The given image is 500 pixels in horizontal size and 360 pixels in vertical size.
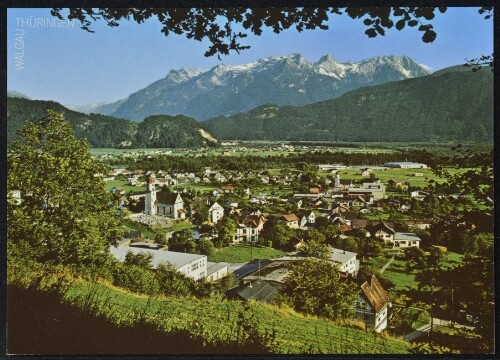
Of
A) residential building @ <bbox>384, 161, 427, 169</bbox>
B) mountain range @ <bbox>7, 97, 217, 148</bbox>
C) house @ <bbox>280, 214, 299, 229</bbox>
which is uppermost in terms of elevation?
mountain range @ <bbox>7, 97, 217, 148</bbox>

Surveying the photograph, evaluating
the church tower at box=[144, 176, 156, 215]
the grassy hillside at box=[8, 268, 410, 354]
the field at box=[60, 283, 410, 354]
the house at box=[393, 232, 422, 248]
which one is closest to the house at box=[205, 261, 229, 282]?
the field at box=[60, 283, 410, 354]

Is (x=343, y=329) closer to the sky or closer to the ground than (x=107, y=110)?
closer to the ground

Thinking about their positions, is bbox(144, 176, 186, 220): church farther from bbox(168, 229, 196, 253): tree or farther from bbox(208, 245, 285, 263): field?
bbox(208, 245, 285, 263): field

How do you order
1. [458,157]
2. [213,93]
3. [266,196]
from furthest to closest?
[213,93]
[266,196]
[458,157]

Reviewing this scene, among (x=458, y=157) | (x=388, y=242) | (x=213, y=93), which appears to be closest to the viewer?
(x=458, y=157)

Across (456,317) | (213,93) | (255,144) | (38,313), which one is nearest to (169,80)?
(213,93)

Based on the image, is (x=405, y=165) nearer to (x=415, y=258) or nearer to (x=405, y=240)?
(x=405, y=240)
